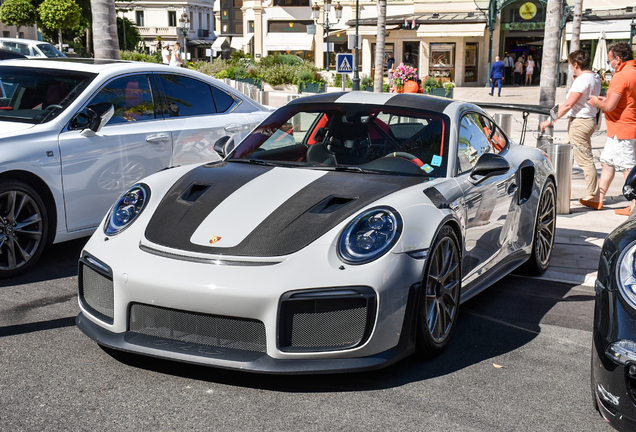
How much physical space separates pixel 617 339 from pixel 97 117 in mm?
4237

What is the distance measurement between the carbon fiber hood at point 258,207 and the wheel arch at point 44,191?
153 cm

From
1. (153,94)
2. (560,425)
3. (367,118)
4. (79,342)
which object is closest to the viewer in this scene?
(560,425)

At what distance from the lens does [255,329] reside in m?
3.53

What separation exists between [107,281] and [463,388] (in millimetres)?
1801

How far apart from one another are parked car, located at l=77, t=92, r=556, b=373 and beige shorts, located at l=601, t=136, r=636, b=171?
3.86 metres

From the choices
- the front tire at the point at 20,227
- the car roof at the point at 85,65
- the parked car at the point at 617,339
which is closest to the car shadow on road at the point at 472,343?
the parked car at the point at 617,339

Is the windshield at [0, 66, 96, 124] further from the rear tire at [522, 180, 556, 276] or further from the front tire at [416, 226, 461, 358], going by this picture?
the rear tire at [522, 180, 556, 276]

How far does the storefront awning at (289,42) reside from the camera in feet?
210

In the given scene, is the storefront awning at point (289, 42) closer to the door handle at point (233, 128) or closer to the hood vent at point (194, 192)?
the door handle at point (233, 128)

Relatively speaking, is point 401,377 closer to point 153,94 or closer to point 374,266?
point 374,266

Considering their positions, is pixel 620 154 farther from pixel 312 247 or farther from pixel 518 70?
pixel 518 70

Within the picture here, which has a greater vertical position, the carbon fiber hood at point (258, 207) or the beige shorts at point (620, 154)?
the carbon fiber hood at point (258, 207)

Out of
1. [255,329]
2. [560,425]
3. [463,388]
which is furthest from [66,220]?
[560,425]

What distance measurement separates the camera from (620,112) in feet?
27.5
